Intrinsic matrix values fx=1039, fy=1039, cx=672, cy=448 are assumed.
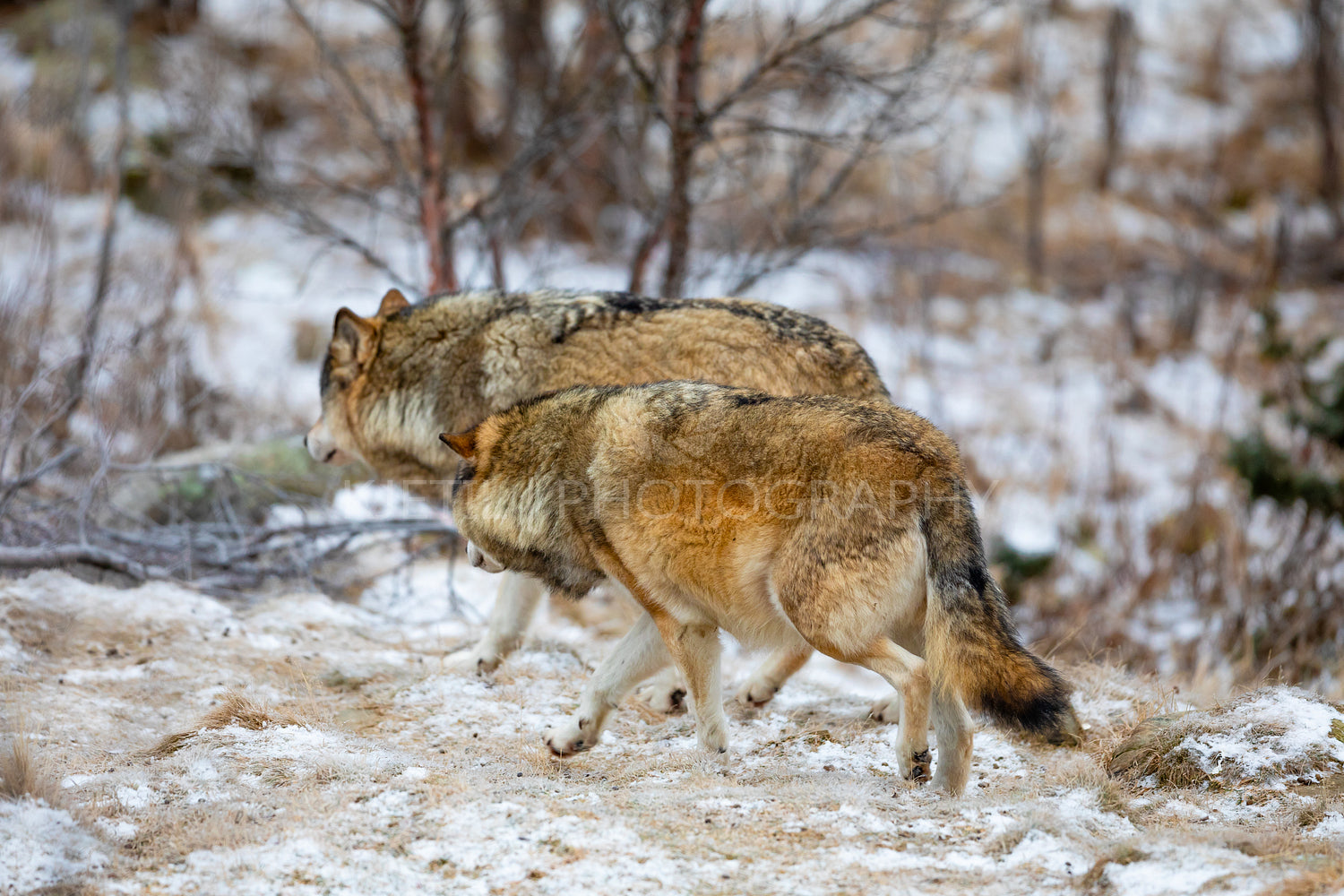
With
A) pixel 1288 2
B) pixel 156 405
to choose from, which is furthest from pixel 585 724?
pixel 1288 2

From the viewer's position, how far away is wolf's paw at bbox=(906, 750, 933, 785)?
436 cm

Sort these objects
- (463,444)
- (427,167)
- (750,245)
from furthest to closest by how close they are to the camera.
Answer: (750,245), (427,167), (463,444)

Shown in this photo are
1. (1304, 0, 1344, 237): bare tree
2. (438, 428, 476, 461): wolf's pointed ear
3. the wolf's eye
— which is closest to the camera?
(438, 428, 476, 461): wolf's pointed ear

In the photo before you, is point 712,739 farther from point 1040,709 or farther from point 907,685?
point 1040,709

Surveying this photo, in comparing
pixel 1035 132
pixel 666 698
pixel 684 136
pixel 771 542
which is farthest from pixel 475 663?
pixel 1035 132

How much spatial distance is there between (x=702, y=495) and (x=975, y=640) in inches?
47.9

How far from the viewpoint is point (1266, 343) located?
11.3m

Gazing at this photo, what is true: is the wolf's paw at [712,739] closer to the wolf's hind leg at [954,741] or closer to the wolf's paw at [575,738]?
the wolf's paw at [575,738]

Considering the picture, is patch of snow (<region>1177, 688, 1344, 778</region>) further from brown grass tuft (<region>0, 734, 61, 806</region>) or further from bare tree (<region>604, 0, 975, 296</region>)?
brown grass tuft (<region>0, 734, 61, 806</region>)

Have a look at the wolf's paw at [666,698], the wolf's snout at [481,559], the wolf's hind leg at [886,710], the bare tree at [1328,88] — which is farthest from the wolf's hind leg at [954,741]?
the bare tree at [1328,88]

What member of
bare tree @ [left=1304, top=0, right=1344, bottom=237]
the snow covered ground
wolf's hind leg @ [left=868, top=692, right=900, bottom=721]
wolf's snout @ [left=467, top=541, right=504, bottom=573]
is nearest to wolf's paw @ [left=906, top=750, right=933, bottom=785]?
the snow covered ground

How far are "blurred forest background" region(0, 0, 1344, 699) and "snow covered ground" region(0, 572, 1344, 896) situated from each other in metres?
1.69

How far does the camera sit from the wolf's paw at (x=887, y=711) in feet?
17.2

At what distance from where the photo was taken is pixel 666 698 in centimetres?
557
